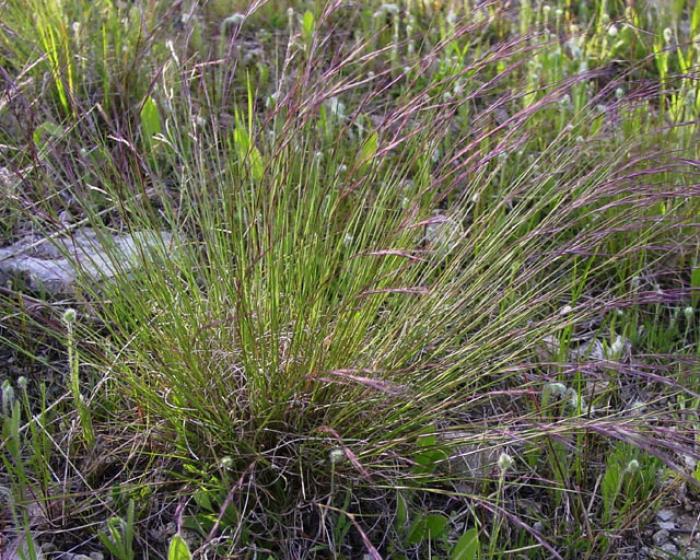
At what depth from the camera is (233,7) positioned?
11.9ft

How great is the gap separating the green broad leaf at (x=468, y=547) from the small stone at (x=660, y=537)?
0.49 metres

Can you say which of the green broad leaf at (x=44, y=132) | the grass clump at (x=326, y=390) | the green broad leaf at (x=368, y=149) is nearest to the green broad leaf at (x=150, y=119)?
the green broad leaf at (x=44, y=132)

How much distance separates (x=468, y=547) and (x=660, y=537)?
55 cm

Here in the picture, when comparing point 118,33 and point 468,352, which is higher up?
point 118,33

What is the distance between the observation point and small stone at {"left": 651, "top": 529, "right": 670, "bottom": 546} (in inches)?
79.2

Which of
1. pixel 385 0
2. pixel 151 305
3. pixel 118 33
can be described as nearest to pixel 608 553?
pixel 151 305

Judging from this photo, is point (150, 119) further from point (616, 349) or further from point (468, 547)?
point (468, 547)

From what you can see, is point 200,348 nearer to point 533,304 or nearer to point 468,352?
point 468,352

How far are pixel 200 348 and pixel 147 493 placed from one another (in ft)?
1.12

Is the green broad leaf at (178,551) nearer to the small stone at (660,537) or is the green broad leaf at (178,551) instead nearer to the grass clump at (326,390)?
the grass clump at (326,390)

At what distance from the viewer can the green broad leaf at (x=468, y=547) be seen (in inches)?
68.2

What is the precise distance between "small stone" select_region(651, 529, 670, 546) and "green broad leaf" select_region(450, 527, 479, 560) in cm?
49

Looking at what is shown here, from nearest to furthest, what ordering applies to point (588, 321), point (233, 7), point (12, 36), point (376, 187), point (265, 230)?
point (265, 230), point (588, 321), point (376, 187), point (12, 36), point (233, 7)

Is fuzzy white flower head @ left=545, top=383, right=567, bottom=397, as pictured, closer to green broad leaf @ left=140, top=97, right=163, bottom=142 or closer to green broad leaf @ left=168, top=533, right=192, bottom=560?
green broad leaf @ left=168, top=533, right=192, bottom=560
